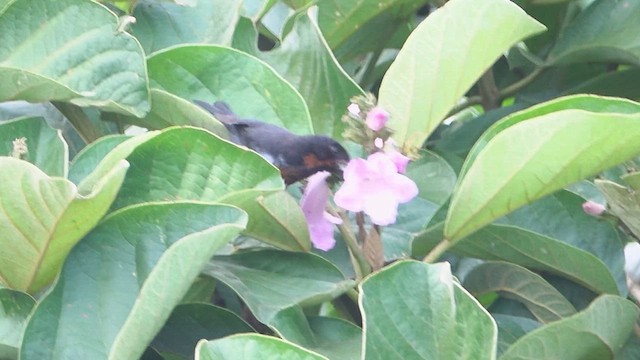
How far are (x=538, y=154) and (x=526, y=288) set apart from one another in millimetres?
190

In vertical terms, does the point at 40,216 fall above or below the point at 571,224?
above

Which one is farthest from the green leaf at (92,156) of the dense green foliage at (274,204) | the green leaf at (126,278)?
the green leaf at (126,278)

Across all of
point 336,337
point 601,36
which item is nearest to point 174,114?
point 336,337

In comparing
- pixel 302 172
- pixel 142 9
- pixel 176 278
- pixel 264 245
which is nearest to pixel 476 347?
pixel 176 278

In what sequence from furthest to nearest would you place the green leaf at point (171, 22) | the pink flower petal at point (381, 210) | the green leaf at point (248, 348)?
the green leaf at point (171, 22) → the pink flower petal at point (381, 210) → the green leaf at point (248, 348)

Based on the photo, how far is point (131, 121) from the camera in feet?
3.77

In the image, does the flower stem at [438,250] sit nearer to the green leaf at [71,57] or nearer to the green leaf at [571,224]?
the green leaf at [571,224]

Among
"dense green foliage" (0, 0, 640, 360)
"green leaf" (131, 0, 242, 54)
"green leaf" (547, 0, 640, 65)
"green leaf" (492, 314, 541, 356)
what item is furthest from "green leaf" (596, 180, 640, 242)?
"green leaf" (131, 0, 242, 54)

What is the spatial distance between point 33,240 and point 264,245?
29 centimetres

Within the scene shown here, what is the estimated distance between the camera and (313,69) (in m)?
1.15

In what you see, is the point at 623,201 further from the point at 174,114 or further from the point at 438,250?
the point at 174,114

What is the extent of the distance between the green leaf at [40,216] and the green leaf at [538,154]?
1.09ft

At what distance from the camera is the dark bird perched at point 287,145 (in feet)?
3.57

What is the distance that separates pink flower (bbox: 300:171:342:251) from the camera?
1.00 metres
